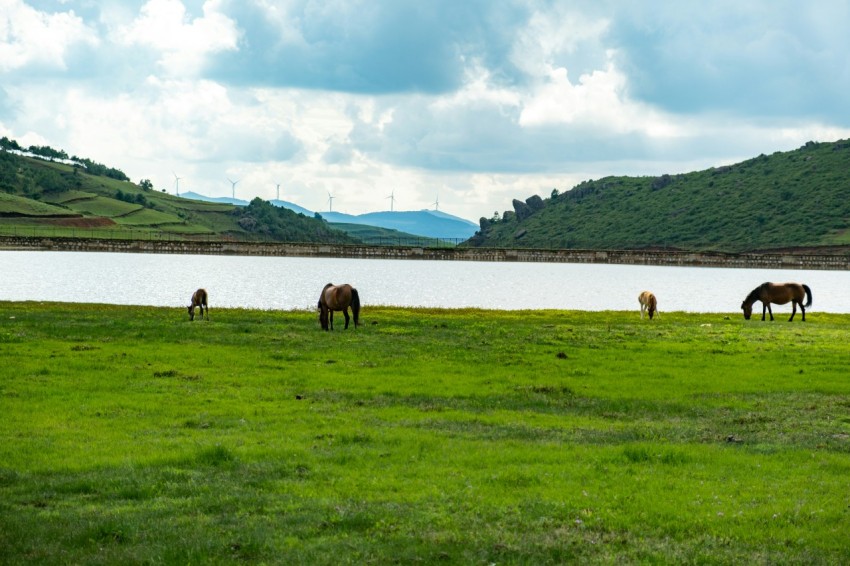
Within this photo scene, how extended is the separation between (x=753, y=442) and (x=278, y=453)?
9.16 meters

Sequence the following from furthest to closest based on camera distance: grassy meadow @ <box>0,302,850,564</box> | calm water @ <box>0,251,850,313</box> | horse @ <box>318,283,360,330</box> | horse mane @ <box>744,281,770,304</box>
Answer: calm water @ <box>0,251,850,313</box>
horse mane @ <box>744,281,770,304</box>
horse @ <box>318,283,360,330</box>
grassy meadow @ <box>0,302,850,564</box>

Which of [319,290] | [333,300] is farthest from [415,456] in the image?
[319,290]

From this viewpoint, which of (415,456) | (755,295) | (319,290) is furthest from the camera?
(319,290)

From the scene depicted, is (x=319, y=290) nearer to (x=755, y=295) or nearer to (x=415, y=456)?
(x=755, y=295)

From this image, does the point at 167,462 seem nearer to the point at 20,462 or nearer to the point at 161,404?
the point at 20,462

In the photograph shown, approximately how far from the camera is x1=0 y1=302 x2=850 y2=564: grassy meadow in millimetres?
11242

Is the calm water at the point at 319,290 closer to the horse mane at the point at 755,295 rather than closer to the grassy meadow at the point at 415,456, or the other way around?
the horse mane at the point at 755,295

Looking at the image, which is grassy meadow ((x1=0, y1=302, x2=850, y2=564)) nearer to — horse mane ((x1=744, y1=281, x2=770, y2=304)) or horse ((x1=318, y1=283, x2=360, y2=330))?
horse ((x1=318, y1=283, x2=360, y2=330))

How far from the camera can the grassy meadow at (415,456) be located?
1124 cm

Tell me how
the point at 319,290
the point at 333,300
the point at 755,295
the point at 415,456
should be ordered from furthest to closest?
the point at 319,290 < the point at 755,295 < the point at 333,300 < the point at 415,456

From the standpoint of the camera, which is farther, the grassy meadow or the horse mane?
the horse mane

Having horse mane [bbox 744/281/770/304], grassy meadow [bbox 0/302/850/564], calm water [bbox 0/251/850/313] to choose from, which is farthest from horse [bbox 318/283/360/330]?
calm water [bbox 0/251/850/313]

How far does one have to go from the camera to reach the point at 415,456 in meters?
15.5

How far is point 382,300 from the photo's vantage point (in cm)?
8650
